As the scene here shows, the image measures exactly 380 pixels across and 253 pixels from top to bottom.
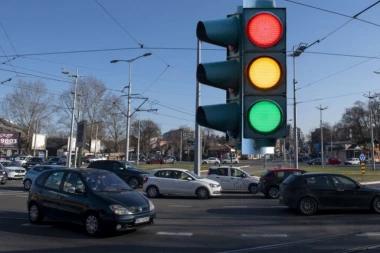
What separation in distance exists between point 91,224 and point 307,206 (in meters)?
7.68

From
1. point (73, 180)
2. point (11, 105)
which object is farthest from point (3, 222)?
point (11, 105)

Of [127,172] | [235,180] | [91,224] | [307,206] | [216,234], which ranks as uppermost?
[127,172]

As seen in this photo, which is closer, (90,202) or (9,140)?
(90,202)

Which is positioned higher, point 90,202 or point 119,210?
point 90,202

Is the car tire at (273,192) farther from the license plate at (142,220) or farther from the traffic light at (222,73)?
the traffic light at (222,73)

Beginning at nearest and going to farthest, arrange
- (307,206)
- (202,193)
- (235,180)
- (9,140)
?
(307,206) < (202,193) < (235,180) < (9,140)

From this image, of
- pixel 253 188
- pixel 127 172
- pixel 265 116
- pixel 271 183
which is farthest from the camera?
pixel 127 172

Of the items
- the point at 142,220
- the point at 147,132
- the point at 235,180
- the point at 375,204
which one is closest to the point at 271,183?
the point at 235,180

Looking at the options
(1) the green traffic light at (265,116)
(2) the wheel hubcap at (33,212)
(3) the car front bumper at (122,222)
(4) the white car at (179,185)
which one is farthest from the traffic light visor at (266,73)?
(4) the white car at (179,185)

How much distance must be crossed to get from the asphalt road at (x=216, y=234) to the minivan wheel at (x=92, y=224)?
197 millimetres

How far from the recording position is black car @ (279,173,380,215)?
13.6 meters

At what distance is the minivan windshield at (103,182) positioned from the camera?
33.6 feet

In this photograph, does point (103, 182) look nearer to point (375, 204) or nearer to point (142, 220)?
point (142, 220)

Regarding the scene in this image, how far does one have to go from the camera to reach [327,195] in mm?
13703
